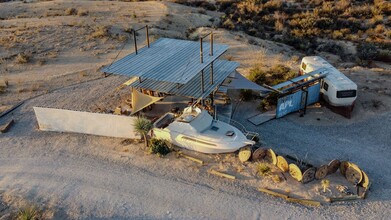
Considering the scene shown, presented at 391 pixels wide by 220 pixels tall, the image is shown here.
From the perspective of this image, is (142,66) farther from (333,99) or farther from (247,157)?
(333,99)

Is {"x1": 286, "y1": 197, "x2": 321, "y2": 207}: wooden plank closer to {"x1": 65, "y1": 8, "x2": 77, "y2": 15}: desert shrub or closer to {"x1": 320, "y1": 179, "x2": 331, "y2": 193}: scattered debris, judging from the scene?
{"x1": 320, "y1": 179, "x2": 331, "y2": 193}: scattered debris

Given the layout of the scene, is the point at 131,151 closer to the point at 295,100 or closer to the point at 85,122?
the point at 85,122

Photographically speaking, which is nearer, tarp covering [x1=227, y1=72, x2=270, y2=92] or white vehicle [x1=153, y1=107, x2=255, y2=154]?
white vehicle [x1=153, y1=107, x2=255, y2=154]

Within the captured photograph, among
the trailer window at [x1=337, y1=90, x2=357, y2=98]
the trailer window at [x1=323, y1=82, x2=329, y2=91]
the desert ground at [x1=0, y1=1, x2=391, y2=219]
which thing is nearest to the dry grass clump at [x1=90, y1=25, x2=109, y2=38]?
the desert ground at [x1=0, y1=1, x2=391, y2=219]

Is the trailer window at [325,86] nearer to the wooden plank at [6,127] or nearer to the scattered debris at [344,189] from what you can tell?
the scattered debris at [344,189]

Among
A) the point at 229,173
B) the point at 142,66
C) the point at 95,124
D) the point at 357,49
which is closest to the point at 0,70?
the point at 95,124

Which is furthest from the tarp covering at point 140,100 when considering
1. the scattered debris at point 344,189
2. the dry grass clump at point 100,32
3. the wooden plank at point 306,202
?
the dry grass clump at point 100,32

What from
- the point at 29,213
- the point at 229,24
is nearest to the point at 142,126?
the point at 29,213
